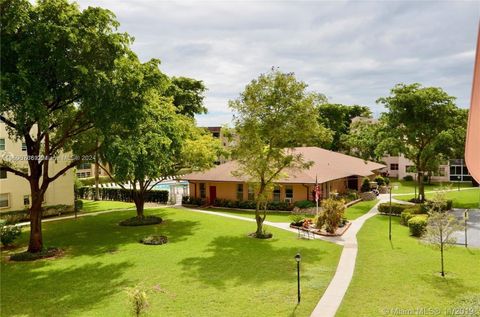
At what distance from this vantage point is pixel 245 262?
20047mm

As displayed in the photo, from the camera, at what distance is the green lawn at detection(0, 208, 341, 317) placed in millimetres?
14156

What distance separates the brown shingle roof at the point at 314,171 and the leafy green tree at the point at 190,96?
40.7ft

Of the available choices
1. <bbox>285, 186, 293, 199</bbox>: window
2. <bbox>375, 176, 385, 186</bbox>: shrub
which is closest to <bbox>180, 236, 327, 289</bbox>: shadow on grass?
<bbox>285, 186, 293, 199</bbox>: window

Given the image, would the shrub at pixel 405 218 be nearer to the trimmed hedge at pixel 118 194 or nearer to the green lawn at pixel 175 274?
the green lawn at pixel 175 274

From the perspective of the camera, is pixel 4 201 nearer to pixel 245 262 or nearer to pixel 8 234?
pixel 8 234

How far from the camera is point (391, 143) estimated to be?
4016 cm

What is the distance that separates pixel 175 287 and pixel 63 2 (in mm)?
14789

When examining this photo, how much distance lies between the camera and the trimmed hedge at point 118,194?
147 ft

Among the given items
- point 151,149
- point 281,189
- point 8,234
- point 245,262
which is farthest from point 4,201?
point 281,189

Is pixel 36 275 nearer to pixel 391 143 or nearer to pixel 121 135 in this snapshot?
pixel 121 135

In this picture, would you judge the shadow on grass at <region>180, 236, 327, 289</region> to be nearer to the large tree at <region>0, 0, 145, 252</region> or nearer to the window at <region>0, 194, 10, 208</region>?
the large tree at <region>0, 0, 145, 252</region>

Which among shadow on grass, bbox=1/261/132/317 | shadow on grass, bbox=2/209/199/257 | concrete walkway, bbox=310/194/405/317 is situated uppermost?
shadow on grass, bbox=2/209/199/257

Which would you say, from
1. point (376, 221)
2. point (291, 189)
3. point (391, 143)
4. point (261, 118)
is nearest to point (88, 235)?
point (261, 118)

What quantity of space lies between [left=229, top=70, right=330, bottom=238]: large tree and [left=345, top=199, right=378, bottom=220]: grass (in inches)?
442
